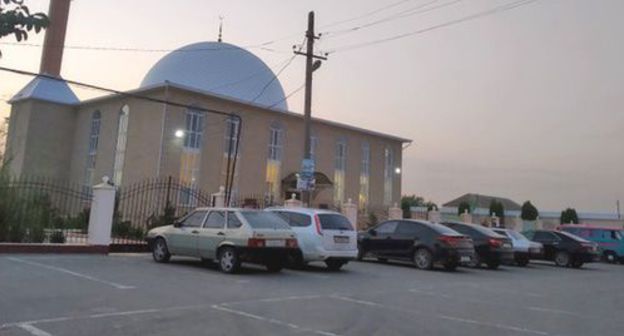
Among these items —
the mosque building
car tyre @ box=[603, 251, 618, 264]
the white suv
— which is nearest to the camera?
the white suv

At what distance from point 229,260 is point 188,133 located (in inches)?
1049

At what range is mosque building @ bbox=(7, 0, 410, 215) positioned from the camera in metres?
38.2

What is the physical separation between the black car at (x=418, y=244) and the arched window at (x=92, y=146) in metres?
30.4

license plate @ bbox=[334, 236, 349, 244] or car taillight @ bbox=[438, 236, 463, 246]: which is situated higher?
car taillight @ bbox=[438, 236, 463, 246]

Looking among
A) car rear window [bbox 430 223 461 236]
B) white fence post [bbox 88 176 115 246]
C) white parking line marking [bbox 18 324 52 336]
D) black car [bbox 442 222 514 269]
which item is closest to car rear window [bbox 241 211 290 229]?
white fence post [bbox 88 176 115 246]

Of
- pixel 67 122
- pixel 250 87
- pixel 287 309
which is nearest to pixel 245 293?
pixel 287 309

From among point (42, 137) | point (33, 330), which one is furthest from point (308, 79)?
point (42, 137)

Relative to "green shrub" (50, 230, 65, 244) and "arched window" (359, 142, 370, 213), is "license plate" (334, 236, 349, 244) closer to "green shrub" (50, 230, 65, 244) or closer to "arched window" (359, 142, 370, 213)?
"green shrub" (50, 230, 65, 244)

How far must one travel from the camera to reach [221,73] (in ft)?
149

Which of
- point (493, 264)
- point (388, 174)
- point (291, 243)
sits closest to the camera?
point (291, 243)

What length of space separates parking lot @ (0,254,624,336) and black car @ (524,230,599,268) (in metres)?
8.42

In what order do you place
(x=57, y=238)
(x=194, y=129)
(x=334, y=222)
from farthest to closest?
(x=194, y=129), (x=57, y=238), (x=334, y=222)

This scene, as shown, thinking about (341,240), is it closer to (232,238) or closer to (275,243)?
(275,243)

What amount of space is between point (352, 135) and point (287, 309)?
4321cm
